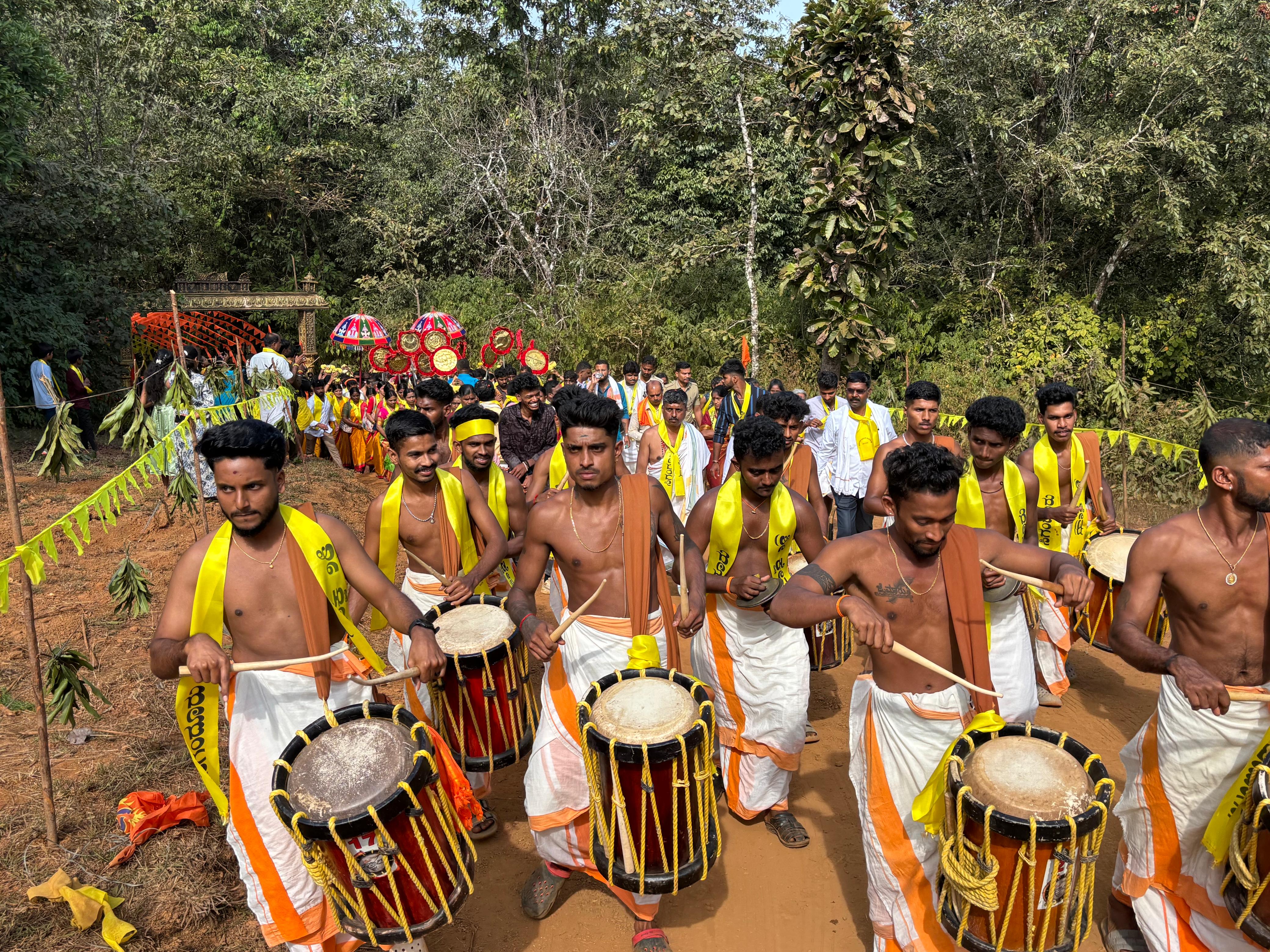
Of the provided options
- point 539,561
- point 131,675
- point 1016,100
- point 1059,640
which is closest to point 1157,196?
point 1016,100

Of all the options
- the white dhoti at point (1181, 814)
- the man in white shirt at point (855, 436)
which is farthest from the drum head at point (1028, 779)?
the man in white shirt at point (855, 436)

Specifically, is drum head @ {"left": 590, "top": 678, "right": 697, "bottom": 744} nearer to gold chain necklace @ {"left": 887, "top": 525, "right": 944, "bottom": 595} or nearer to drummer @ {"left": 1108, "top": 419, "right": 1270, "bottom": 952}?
gold chain necklace @ {"left": 887, "top": 525, "right": 944, "bottom": 595}

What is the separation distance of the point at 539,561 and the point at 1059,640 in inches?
158

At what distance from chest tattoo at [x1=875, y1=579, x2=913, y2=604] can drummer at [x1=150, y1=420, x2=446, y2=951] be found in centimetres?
184

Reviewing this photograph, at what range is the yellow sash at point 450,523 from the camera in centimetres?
511

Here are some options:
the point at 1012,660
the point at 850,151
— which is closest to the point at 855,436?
the point at 1012,660

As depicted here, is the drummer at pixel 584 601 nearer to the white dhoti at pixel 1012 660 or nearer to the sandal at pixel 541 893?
the sandal at pixel 541 893

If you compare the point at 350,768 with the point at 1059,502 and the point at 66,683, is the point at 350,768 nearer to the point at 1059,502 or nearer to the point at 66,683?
the point at 66,683

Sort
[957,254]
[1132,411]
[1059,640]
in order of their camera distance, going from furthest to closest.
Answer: [957,254] → [1132,411] → [1059,640]

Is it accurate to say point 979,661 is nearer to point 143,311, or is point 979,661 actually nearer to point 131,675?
point 131,675

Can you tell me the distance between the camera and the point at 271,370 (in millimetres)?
11703

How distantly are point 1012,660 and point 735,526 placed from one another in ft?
5.60

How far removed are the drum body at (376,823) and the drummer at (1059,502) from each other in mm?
4587

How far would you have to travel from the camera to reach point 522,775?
5668 millimetres
